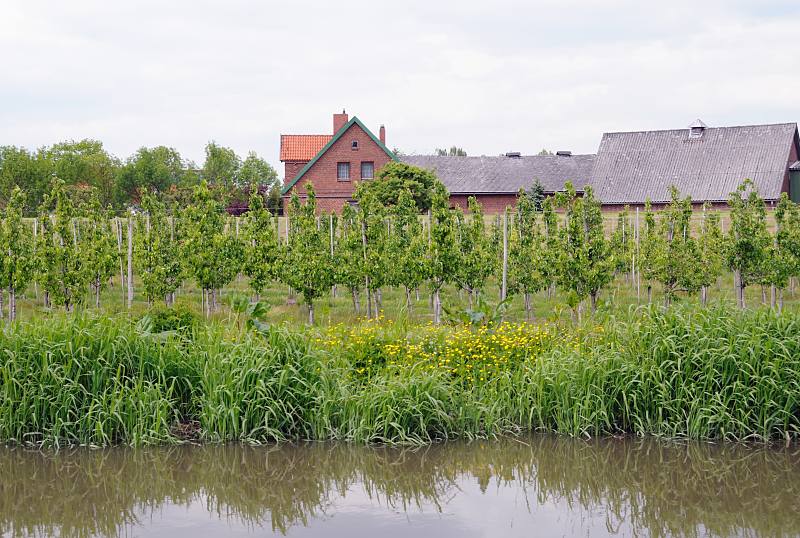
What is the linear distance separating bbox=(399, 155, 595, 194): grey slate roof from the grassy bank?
34.3m

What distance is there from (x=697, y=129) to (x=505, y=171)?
403 inches

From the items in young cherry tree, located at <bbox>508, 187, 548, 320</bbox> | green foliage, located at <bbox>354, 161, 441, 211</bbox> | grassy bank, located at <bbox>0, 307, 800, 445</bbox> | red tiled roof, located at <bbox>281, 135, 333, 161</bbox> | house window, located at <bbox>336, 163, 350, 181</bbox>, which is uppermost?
red tiled roof, located at <bbox>281, 135, 333, 161</bbox>

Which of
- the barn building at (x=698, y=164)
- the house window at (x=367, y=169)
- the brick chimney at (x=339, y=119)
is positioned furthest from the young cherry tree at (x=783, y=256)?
the brick chimney at (x=339, y=119)

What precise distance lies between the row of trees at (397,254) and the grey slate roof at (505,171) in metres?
23.4

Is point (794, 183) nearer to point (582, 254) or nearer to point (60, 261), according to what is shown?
point (582, 254)

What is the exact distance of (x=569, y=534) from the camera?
6.75 m

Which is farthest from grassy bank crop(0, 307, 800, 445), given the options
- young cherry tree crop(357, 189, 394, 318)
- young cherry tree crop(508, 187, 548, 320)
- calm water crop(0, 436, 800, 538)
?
young cherry tree crop(357, 189, 394, 318)

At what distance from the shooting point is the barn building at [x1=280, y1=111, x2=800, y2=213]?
135 ft

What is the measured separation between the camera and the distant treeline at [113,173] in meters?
59.9

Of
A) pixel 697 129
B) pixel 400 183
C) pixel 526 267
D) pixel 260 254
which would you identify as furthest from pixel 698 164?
pixel 260 254

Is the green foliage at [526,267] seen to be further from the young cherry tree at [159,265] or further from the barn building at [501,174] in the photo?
the barn building at [501,174]

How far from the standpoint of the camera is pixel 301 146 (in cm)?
5075

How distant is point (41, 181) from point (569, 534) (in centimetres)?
6256

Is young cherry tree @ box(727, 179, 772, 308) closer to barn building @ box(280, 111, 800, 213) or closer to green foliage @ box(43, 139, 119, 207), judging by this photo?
barn building @ box(280, 111, 800, 213)
